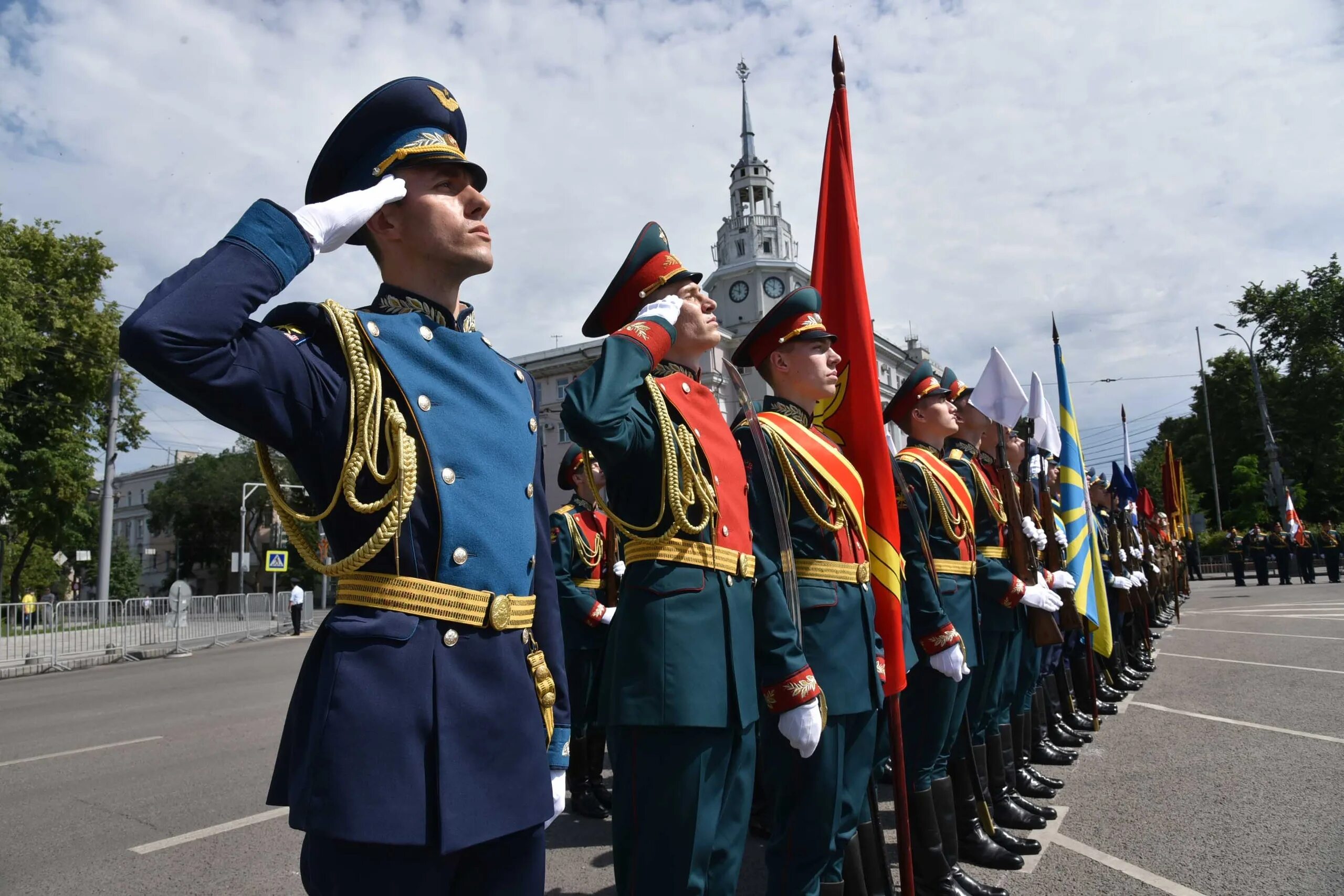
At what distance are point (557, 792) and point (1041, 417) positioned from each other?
20.4 feet

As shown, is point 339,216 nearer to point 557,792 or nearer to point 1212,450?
point 557,792

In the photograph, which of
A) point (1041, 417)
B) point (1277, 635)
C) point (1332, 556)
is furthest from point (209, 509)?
point (1041, 417)

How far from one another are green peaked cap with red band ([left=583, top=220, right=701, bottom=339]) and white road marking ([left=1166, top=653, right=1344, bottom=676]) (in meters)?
9.21

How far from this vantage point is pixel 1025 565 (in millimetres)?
5258

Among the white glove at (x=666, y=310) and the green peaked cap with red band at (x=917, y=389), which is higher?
the green peaked cap with red band at (x=917, y=389)

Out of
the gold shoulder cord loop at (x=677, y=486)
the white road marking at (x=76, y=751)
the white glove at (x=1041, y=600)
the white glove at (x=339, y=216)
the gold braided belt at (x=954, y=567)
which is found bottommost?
the white road marking at (x=76, y=751)

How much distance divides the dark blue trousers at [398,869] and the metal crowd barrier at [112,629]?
60.7 feet

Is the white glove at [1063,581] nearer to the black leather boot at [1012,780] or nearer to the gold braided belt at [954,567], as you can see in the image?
the black leather boot at [1012,780]

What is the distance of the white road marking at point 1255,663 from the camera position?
9367 mm

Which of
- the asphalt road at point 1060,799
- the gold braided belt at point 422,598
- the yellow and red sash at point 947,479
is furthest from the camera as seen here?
the yellow and red sash at point 947,479

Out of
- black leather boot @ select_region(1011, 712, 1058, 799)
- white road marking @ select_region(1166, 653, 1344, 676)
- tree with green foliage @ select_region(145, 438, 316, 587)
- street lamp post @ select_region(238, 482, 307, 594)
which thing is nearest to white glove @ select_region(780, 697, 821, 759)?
black leather boot @ select_region(1011, 712, 1058, 799)

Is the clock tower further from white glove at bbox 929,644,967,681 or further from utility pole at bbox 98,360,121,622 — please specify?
white glove at bbox 929,644,967,681

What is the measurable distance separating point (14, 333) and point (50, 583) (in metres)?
37.6

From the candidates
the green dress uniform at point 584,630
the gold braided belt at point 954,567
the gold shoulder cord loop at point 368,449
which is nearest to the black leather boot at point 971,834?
the gold braided belt at point 954,567
